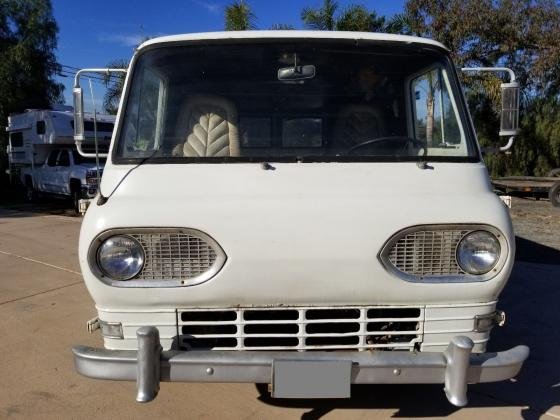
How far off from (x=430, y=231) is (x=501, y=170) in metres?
18.6

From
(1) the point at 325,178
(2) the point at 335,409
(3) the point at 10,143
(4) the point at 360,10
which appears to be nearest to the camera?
(1) the point at 325,178

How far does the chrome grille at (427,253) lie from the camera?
255 centimetres

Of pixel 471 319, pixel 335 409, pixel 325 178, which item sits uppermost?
pixel 325 178

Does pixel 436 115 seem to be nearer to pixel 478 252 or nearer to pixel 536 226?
pixel 478 252

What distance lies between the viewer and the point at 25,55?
56.6ft

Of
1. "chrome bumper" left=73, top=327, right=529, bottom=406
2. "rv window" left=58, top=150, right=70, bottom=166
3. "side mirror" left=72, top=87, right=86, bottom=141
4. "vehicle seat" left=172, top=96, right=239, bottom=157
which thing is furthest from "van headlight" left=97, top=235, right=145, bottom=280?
"rv window" left=58, top=150, right=70, bottom=166

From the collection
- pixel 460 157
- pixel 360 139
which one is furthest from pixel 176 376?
pixel 460 157

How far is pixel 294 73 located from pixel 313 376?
1861mm

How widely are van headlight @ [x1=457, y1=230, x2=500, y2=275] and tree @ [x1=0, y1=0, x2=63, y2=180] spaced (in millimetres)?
17893

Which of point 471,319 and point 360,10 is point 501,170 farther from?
point 471,319

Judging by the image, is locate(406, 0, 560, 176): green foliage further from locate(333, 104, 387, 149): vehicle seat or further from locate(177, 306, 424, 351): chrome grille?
locate(177, 306, 424, 351): chrome grille

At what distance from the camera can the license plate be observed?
93.9 inches

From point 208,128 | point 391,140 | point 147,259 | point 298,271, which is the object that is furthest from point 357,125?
point 147,259

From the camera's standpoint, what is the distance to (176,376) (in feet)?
7.94
